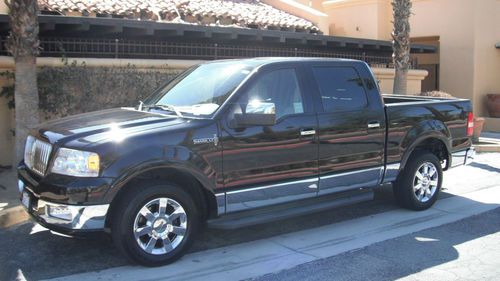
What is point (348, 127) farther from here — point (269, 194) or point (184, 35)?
point (184, 35)

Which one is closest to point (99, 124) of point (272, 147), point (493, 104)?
point (272, 147)

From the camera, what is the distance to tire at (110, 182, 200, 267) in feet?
16.0

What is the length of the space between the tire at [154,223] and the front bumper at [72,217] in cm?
17

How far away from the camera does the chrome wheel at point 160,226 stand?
16.4 ft

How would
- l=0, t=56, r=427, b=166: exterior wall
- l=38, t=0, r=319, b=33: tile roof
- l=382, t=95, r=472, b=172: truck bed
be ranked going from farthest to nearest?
l=38, t=0, r=319, b=33: tile roof
l=0, t=56, r=427, b=166: exterior wall
l=382, t=95, r=472, b=172: truck bed

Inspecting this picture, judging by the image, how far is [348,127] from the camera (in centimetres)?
630

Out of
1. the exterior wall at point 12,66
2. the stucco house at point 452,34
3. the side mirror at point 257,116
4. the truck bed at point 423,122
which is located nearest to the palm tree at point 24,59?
the exterior wall at point 12,66

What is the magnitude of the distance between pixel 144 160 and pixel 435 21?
16.6 m

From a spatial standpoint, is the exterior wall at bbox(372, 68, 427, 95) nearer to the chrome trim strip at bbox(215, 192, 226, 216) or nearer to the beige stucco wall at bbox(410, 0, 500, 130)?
the beige stucco wall at bbox(410, 0, 500, 130)

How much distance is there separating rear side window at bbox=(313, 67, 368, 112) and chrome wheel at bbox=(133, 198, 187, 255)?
2147 mm

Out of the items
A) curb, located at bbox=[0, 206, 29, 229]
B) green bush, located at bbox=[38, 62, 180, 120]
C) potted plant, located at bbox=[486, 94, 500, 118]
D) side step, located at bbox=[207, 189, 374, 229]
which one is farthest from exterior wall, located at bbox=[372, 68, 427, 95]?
curb, located at bbox=[0, 206, 29, 229]

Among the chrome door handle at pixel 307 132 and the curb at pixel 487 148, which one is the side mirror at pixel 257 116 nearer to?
the chrome door handle at pixel 307 132

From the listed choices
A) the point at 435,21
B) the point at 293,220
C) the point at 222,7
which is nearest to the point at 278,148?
the point at 293,220

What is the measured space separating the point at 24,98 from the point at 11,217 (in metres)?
2.51
